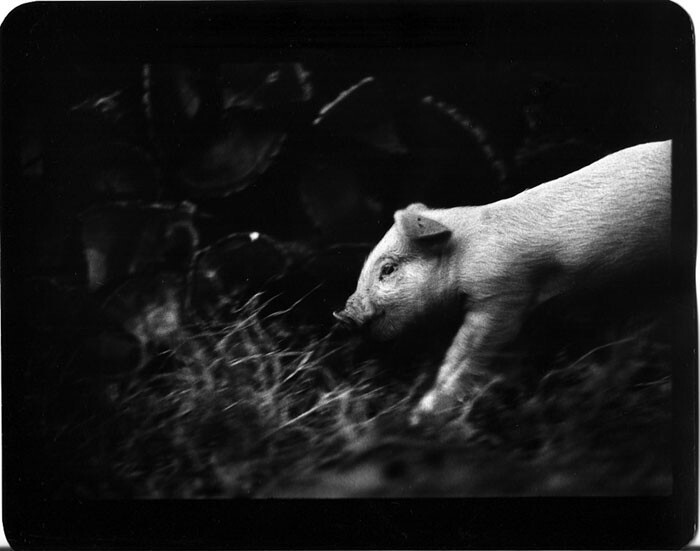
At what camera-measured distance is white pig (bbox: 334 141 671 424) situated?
1.82 m

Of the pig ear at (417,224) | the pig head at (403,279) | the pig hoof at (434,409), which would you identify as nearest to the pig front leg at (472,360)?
the pig hoof at (434,409)

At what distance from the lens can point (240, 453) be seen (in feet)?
6.00

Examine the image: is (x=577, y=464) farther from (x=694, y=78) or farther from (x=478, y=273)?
(x=694, y=78)

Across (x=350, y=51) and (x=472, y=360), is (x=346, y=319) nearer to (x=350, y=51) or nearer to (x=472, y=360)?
(x=472, y=360)

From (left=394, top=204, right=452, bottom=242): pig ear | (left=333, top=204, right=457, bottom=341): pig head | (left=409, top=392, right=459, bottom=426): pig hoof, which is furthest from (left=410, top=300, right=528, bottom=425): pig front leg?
(left=394, top=204, right=452, bottom=242): pig ear

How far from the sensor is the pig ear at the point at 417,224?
1.82m

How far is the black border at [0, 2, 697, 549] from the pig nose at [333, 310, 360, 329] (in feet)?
1.34

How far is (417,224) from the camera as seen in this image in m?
1.82

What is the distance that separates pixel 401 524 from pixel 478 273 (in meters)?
0.61

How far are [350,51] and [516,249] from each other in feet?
1.96

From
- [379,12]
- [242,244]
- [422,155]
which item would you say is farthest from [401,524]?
[379,12]

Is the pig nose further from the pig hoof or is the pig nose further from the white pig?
the pig hoof

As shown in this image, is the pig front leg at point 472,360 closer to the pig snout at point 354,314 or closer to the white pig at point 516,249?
the white pig at point 516,249

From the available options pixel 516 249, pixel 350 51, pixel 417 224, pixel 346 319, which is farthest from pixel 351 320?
pixel 350 51
